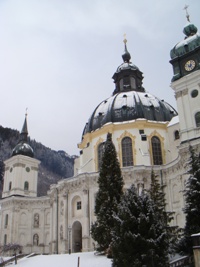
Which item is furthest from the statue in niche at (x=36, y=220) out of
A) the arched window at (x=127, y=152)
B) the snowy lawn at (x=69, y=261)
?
the arched window at (x=127, y=152)

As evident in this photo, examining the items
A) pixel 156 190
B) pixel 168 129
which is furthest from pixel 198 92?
pixel 156 190

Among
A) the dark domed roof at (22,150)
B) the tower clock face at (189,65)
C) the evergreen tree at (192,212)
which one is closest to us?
the evergreen tree at (192,212)

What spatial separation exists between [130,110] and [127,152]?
6.52 metres

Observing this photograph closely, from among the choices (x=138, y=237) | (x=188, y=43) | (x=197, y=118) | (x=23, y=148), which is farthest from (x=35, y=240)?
(x=138, y=237)

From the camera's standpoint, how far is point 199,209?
2119 cm

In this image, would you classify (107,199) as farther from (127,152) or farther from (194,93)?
(127,152)

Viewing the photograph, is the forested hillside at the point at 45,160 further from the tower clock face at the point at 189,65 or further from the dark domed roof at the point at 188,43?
the tower clock face at the point at 189,65

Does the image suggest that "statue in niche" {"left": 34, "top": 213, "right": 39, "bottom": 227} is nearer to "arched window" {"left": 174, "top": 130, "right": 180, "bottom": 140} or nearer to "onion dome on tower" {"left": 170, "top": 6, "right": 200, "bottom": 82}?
"arched window" {"left": 174, "top": 130, "right": 180, "bottom": 140}

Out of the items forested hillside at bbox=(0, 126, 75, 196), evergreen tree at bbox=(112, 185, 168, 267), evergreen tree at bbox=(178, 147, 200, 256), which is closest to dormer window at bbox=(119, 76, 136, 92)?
evergreen tree at bbox=(178, 147, 200, 256)

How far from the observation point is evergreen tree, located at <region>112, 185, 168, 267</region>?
1777 centimetres

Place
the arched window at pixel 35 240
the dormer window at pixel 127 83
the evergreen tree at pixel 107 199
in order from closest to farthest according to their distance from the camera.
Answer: the evergreen tree at pixel 107 199 → the arched window at pixel 35 240 → the dormer window at pixel 127 83

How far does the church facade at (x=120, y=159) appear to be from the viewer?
37125 millimetres

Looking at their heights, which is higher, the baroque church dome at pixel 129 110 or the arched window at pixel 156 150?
the baroque church dome at pixel 129 110

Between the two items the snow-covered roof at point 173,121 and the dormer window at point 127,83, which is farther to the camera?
the dormer window at point 127,83
